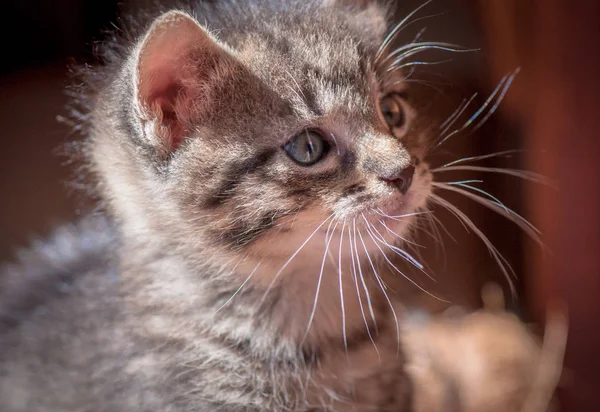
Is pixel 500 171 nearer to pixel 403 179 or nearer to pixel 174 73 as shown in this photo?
pixel 403 179

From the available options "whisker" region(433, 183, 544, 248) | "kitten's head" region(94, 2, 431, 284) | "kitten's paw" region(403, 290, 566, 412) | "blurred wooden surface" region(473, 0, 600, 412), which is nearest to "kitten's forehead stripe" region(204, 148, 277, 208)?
"kitten's head" region(94, 2, 431, 284)

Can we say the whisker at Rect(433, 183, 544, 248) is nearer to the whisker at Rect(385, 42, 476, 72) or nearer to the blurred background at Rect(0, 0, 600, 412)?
the blurred background at Rect(0, 0, 600, 412)

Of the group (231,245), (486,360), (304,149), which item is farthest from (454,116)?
(486,360)

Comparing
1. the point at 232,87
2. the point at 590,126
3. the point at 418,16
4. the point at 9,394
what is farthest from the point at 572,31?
the point at 9,394

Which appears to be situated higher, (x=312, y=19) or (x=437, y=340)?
(x=312, y=19)

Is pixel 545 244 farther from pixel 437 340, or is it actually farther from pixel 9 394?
pixel 9 394

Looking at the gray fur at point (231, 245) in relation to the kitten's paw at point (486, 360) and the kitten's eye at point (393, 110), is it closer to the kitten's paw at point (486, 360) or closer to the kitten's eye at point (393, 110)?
the kitten's eye at point (393, 110)
